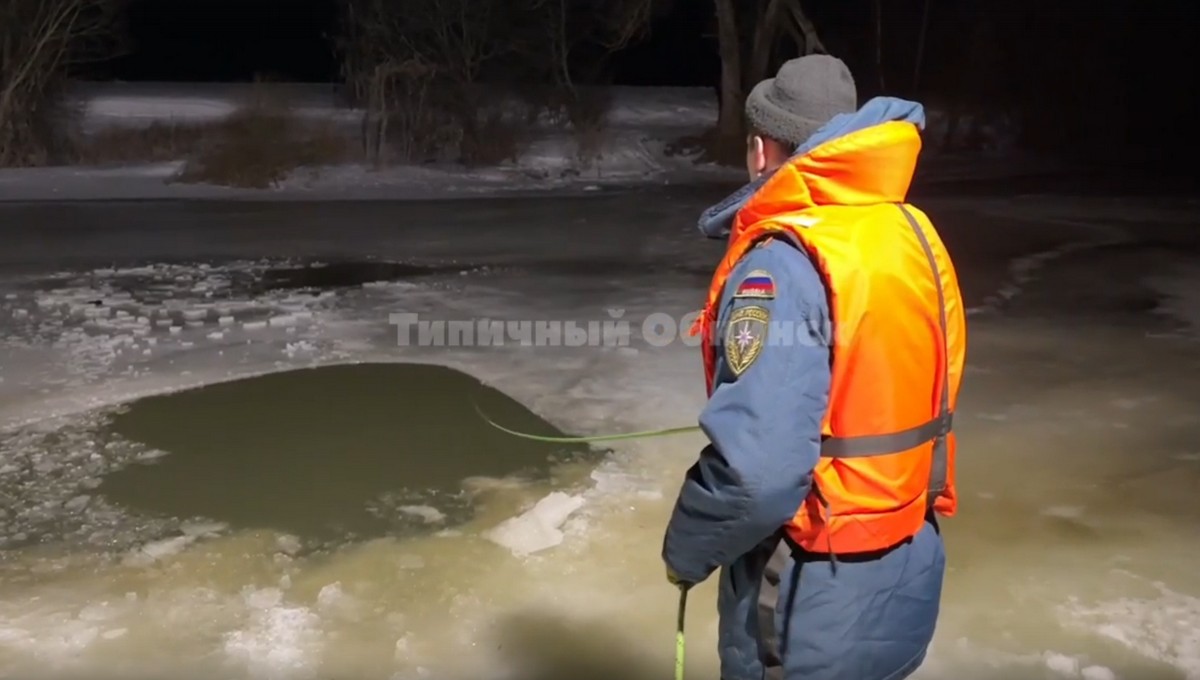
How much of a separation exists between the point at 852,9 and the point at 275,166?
13853 mm

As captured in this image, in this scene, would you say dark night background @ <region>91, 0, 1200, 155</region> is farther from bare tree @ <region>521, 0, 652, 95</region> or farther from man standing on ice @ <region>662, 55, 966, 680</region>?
man standing on ice @ <region>662, 55, 966, 680</region>

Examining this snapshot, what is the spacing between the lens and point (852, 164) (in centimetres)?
172

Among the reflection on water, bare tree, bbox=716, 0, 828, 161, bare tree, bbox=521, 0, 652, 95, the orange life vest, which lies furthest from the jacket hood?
bare tree, bbox=716, 0, 828, 161

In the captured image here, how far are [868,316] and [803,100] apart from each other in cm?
39

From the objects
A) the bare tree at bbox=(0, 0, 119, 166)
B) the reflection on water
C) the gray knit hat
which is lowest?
the reflection on water

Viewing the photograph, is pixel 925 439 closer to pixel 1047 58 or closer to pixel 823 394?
pixel 823 394

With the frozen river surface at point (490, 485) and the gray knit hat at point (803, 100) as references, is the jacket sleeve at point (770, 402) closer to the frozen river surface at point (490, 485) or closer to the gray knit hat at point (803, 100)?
the gray knit hat at point (803, 100)

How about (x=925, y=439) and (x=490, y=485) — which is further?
(x=490, y=485)

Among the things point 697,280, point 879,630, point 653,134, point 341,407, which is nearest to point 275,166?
point 653,134

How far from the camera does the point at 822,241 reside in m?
1.70

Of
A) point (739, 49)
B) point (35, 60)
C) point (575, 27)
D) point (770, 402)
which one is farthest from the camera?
point (739, 49)

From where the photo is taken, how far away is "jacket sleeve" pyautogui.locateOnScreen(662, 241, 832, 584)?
1.67 metres

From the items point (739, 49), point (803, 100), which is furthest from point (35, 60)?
point (803, 100)

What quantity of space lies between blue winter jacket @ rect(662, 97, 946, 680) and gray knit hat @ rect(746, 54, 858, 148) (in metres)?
0.06
